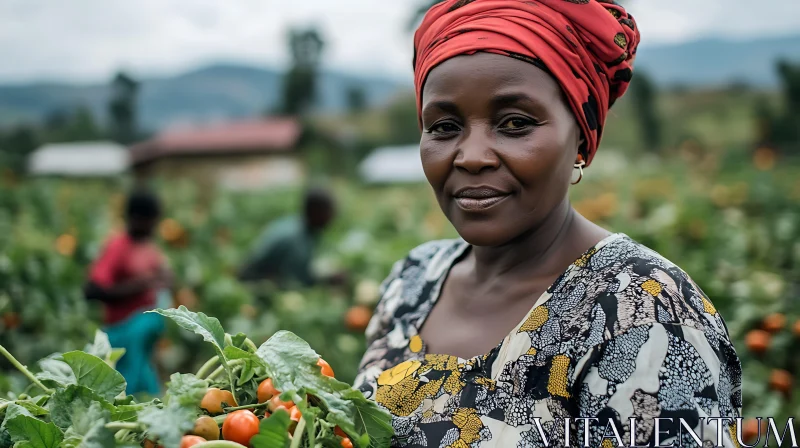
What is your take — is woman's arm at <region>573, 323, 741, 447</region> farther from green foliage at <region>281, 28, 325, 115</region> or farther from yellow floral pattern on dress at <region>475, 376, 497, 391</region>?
green foliage at <region>281, 28, 325, 115</region>

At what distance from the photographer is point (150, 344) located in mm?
4504

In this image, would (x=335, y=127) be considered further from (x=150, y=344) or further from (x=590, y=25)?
(x=590, y=25)

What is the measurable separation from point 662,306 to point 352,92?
44198 mm

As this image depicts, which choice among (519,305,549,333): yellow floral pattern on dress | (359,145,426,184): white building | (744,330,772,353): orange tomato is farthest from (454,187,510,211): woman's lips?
(359,145,426,184): white building

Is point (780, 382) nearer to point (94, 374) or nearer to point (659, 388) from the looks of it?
point (659, 388)

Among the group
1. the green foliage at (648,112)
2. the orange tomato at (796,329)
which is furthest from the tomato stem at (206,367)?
the green foliage at (648,112)

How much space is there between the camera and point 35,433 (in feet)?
3.85

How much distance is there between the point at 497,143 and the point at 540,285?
335mm

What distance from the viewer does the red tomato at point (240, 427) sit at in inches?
45.2

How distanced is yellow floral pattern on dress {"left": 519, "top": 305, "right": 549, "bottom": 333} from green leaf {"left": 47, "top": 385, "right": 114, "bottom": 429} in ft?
2.58

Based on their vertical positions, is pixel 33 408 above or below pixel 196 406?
below

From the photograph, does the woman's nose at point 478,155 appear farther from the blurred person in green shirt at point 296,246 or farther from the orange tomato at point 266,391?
the blurred person in green shirt at point 296,246

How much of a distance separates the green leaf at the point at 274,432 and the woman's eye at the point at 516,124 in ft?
2.34

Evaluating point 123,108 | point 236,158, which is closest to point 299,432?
point 123,108
